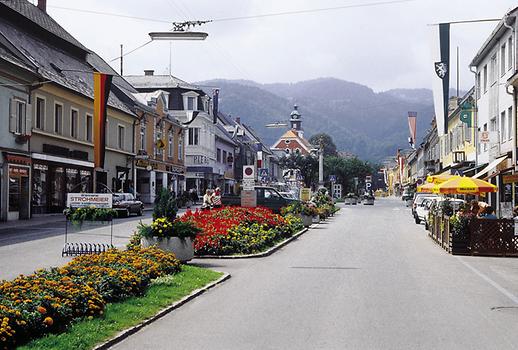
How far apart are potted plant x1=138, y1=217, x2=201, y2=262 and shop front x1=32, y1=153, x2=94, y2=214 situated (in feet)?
65.3

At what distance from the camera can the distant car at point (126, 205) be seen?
3762cm

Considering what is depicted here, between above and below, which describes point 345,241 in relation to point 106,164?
below

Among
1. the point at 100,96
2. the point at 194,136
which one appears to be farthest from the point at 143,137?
the point at 100,96

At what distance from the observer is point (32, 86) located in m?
34.6

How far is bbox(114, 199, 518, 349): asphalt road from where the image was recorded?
26.9 ft

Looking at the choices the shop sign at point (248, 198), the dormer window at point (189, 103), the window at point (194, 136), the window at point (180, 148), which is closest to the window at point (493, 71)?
the shop sign at point (248, 198)

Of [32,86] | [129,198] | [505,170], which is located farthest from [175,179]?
[505,170]

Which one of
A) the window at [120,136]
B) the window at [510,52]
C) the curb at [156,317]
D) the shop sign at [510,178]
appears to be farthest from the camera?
the window at [120,136]

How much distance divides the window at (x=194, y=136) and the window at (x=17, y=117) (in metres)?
35.8

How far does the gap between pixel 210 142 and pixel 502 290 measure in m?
62.1

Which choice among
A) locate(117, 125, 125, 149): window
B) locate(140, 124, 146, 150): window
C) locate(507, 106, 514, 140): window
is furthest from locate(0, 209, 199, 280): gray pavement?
locate(140, 124, 146, 150): window

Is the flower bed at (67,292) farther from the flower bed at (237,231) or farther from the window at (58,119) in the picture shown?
the window at (58,119)

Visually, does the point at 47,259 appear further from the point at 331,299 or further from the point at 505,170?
the point at 505,170

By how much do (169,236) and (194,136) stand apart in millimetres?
55443
